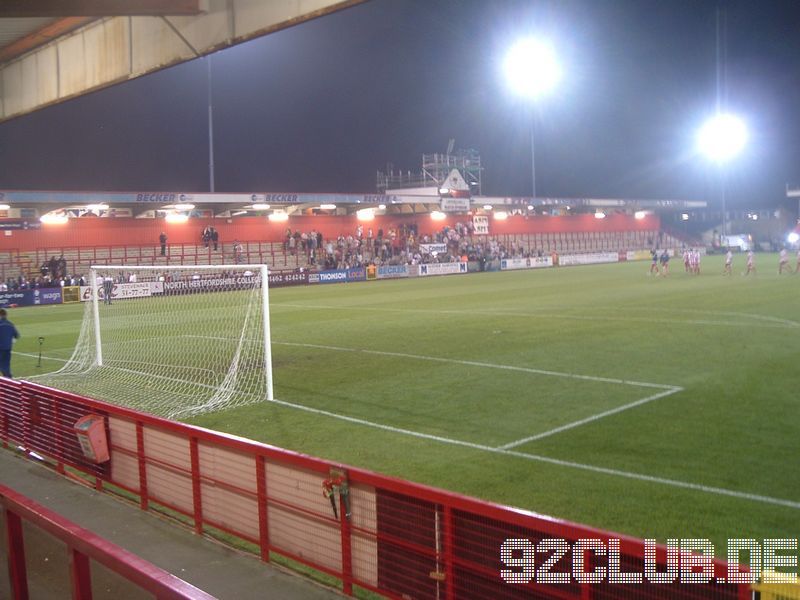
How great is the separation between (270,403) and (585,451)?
19.4 ft

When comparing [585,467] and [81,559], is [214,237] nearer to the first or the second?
[585,467]

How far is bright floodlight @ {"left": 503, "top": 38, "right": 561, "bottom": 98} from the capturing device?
198 ft

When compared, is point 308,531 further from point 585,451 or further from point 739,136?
point 739,136

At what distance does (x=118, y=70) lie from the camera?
11.0 m

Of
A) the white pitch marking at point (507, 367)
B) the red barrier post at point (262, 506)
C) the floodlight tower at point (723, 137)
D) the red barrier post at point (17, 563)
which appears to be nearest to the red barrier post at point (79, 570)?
the red barrier post at point (17, 563)

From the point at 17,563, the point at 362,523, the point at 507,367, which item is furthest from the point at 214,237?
the point at 17,563

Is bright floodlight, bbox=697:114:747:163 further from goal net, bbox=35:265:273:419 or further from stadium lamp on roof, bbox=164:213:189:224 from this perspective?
goal net, bbox=35:265:273:419

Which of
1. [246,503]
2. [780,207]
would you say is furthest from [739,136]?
[246,503]

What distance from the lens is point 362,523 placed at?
17.6 feet

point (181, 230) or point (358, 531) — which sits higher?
point (181, 230)

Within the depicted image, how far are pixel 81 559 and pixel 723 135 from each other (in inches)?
2958

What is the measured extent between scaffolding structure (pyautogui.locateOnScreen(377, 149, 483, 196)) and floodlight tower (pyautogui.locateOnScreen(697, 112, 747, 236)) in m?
22.4

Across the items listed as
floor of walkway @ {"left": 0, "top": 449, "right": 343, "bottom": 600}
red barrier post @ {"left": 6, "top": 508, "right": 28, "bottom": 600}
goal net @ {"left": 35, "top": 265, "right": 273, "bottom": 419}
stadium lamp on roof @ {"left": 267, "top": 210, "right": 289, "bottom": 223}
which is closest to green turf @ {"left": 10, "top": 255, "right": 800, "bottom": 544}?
goal net @ {"left": 35, "top": 265, "right": 273, "bottom": 419}

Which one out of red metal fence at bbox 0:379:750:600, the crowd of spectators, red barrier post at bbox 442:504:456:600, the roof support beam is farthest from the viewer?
the crowd of spectators
